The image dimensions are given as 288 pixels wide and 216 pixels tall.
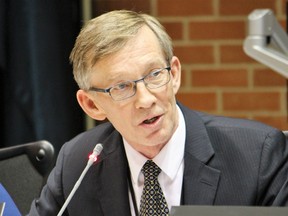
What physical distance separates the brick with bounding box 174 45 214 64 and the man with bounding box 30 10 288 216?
3.50ft

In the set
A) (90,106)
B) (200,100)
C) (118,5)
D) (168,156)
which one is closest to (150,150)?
(168,156)

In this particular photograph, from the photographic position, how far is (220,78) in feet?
9.62

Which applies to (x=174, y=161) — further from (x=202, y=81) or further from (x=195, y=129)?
(x=202, y=81)

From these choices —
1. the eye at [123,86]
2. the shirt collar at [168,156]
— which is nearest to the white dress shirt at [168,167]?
the shirt collar at [168,156]

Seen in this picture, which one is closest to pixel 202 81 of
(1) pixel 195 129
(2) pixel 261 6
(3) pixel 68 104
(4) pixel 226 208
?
(2) pixel 261 6

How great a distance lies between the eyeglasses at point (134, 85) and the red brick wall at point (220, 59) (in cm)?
128

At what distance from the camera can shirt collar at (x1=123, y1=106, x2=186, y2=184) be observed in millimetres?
1750

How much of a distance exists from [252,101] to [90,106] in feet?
4.16

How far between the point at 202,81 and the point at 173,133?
3.90ft

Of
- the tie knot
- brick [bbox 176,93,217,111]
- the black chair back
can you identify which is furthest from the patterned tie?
brick [bbox 176,93,217,111]

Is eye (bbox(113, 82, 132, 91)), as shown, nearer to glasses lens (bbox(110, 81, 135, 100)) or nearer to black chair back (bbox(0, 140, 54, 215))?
glasses lens (bbox(110, 81, 135, 100))

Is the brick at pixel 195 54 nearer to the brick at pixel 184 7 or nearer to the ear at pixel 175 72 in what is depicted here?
the brick at pixel 184 7

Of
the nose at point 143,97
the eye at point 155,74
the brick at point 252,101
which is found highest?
the eye at point 155,74

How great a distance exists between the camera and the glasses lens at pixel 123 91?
5.38ft
